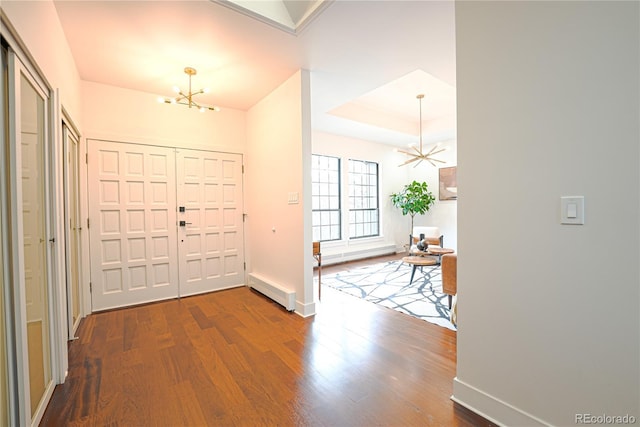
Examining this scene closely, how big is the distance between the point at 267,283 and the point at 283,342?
1.30m

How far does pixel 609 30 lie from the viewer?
3.85 ft

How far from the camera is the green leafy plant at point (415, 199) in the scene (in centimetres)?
696

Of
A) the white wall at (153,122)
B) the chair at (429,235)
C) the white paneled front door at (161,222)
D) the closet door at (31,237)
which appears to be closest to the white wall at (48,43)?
the closet door at (31,237)

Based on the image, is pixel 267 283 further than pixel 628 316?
Yes

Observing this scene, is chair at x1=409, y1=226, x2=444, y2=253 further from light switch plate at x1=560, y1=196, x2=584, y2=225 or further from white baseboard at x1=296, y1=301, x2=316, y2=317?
light switch plate at x1=560, y1=196, x2=584, y2=225

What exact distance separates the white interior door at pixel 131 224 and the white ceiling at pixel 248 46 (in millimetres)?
896

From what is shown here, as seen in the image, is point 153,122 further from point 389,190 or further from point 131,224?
point 389,190

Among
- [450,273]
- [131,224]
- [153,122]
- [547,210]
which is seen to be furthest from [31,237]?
[450,273]

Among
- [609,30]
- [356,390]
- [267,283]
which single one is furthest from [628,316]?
[267,283]

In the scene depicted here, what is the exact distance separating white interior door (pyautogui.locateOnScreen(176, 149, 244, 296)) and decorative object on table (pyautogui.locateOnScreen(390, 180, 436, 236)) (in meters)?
4.25

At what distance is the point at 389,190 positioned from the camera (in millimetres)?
7309

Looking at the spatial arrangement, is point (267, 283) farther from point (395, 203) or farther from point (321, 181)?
point (395, 203)

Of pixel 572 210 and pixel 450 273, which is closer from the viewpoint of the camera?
pixel 572 210

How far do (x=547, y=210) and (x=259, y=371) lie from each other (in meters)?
2.10
